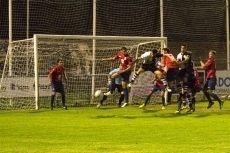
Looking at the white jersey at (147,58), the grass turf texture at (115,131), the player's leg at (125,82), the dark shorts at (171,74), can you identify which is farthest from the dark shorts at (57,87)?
the dark shorts at (171,74)

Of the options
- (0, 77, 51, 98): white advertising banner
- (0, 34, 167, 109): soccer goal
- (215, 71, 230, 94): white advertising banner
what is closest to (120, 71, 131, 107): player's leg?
(0, 34, 167, 109): soccer goal

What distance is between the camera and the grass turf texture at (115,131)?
11.7m

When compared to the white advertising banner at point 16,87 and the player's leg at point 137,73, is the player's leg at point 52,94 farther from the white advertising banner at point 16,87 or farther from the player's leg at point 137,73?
the player's leg at point 137,73

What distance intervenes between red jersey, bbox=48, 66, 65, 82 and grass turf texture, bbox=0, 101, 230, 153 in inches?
71.0

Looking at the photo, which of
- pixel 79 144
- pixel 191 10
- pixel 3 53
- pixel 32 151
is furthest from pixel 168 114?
pixel 191 10

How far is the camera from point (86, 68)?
2561 cm

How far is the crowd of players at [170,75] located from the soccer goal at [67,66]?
4.95ft

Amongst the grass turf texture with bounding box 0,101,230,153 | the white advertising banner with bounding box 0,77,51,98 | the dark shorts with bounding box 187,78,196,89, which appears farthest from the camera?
the white advertising banner with bounding box 0,77,51,98

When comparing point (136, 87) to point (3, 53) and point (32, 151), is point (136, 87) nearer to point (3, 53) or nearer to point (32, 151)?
point (3, 53)

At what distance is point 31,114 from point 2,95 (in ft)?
13.5

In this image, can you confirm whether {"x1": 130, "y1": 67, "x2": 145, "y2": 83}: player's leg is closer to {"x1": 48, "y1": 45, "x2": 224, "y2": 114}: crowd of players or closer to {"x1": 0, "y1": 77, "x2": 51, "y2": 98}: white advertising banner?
{"x1": 48, "y1": 45, "x2": 224, "y2": 114}: crowd of players

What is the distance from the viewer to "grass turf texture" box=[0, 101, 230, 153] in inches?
459

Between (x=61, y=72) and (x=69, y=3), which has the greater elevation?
(x=69, y=3)

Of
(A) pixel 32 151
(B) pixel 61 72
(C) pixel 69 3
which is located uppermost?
(C) pixel 69 3
